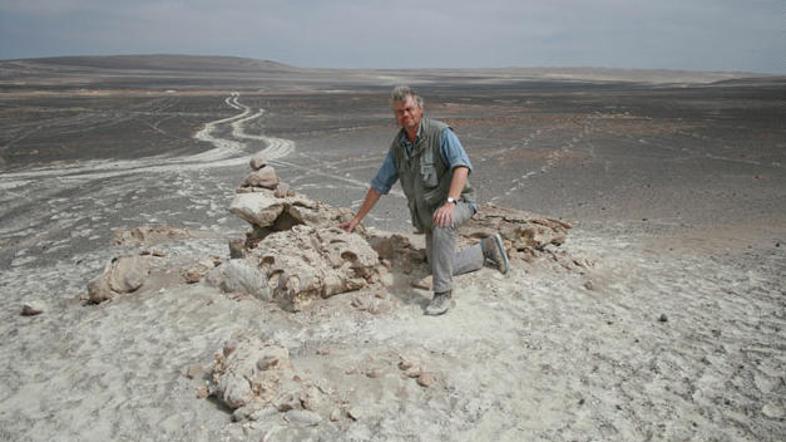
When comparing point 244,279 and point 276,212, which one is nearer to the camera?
point 244,279

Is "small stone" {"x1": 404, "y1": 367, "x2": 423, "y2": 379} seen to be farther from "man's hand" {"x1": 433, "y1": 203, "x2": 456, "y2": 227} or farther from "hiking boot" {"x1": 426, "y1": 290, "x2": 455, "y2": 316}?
"man's hand" {"x1": 433, "y1": 203, "x2": 456, "y2": 227}

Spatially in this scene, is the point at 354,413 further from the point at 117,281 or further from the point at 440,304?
the point at 117,281

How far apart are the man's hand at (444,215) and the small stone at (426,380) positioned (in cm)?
117

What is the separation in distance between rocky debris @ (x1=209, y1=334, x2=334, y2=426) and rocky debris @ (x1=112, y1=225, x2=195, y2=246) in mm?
4139

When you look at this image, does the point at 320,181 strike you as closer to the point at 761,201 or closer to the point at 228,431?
the point at 761,201

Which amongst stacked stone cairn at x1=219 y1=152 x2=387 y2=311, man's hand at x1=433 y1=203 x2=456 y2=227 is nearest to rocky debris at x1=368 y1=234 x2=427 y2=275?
stacked stone cairn at x1=219 y1=152 x2=387 y2=311

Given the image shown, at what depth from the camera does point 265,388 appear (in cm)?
342

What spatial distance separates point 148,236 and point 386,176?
4.01 meters

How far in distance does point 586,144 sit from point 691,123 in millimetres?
6801

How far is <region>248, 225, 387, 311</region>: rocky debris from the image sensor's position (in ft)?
15.4

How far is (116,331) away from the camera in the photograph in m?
4.63

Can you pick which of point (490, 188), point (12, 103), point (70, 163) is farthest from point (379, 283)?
point (12, 103)

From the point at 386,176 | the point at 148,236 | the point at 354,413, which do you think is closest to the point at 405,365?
the point at 354,413

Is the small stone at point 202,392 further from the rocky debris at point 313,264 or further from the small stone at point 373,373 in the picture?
the rocky debris at point 313,264
